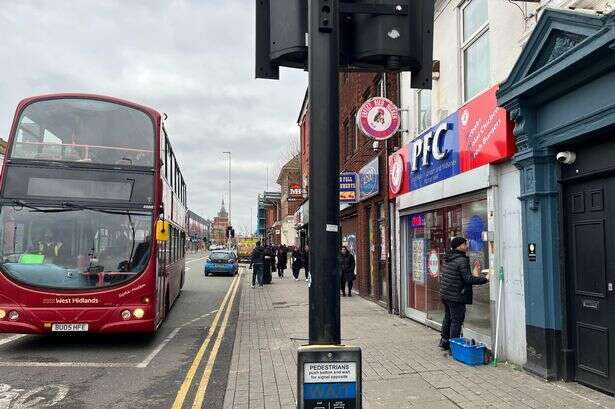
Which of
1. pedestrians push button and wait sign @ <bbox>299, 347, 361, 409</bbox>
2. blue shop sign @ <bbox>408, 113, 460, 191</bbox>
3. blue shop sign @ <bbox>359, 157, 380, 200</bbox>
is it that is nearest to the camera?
pedestrians push button and wait sign @ <bbox>299, 347, 361, 409</bbox>

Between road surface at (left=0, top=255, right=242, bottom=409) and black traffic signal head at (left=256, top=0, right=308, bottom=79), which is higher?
black traffic signal head at (left=256, top=0, right=308, bottom=79)

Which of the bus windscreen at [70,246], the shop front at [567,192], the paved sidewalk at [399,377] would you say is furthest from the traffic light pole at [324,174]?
the bus windscreen at [70,246]

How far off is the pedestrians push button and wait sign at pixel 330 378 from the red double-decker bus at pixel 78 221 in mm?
7092

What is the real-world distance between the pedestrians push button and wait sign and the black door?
14.7ft

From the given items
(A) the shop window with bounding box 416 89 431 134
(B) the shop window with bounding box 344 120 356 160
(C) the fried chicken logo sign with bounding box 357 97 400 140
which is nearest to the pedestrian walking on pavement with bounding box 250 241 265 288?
(B) the shop window with bounding box 344 120 356 160

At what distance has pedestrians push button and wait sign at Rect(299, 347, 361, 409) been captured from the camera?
249 centimetres

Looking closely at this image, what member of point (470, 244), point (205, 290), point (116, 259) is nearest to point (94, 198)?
point (116, 259)

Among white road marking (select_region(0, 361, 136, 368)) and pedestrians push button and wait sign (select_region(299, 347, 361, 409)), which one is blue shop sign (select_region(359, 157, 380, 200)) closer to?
white road marking (select_region(0, 361, 136, 368))

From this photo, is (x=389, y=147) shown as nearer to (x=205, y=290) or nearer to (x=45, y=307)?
(x=45, y=307)

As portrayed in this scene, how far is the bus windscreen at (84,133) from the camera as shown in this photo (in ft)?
29.9

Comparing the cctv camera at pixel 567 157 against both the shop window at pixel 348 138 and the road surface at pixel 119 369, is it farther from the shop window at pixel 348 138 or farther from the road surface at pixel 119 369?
the shop window at pixel 348 138

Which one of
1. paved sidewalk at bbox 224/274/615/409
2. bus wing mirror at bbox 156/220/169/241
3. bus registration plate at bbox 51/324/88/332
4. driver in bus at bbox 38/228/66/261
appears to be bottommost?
paved sidewalk at bbox 224/274/615/409

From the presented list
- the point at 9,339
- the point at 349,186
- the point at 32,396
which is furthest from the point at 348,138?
the point at 32,396

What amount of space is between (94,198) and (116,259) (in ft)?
3.58
